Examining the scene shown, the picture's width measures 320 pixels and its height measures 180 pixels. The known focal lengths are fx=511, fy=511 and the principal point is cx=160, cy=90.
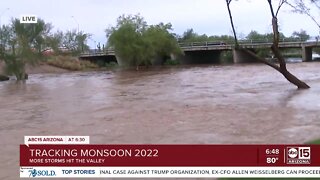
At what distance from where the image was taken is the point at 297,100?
23984 millimetres

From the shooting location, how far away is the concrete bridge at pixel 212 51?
86.7 m

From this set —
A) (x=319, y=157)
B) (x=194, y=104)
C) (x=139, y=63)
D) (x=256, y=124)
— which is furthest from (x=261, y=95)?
(x=139, y=63)

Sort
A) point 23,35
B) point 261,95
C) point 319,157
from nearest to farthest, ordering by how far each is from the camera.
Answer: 1. point 319,157
2. point 261,95
3. point 23,35

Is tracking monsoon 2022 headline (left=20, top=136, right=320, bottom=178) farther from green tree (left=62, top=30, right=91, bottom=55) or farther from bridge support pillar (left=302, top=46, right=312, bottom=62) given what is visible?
bridge support pillar (left=302, top=46, right=312, bottom=62)

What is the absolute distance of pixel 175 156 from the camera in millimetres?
7531

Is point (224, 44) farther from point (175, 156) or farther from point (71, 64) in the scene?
point (175, 156)

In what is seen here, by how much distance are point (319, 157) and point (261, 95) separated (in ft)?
67.1

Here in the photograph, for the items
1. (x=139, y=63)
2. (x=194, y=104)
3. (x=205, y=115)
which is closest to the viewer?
(x=205, y=115)

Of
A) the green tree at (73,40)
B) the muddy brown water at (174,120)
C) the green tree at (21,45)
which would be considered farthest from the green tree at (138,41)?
the muddy brown water at (174,120)

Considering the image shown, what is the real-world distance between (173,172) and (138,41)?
256ft

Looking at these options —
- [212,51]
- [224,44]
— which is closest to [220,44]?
[224,44]

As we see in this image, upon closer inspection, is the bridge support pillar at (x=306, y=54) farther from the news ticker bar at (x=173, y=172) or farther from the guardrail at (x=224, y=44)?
the news ticker bar at (x=173, y=172)

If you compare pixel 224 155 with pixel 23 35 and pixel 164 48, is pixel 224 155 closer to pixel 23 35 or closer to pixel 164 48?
pixel 23 35

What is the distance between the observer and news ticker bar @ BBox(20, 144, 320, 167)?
23.8 ft
